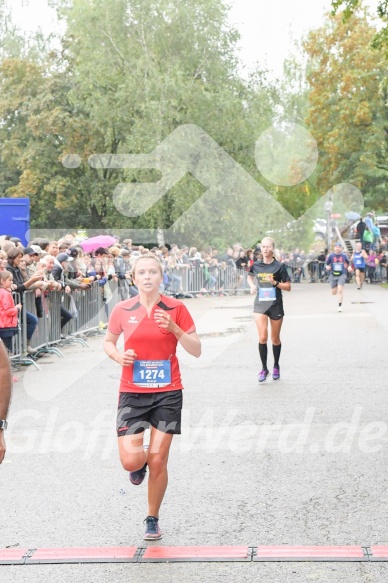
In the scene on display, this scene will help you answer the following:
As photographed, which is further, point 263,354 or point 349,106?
point 349,106

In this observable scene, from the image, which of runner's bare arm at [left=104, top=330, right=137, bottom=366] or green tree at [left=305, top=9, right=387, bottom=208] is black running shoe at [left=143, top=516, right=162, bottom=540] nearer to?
runner's bare arm at [left=104, top=330, right=137, bottom=366]

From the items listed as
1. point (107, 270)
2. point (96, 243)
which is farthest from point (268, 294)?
point (96, 243)

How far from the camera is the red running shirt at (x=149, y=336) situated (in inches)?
234

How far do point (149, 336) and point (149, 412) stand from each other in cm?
42

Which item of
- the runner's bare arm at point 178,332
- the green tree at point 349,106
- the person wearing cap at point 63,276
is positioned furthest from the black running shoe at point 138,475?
the green tree at point 349,106

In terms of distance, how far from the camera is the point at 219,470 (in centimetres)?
757

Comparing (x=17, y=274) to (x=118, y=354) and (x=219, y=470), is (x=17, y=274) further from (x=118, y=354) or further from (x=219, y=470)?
(x=118, y=354)

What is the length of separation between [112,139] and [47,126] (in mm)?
3866

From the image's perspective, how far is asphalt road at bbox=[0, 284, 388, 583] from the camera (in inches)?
223

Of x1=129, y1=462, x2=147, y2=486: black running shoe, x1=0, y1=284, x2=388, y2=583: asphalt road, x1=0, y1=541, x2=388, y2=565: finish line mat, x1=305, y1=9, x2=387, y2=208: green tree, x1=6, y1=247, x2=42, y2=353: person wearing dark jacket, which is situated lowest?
x1=0, y1=284, x2=388, y2=583: asphalt road

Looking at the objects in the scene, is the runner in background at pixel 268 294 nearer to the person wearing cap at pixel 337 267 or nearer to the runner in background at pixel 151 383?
the runner in background at pixel 151 383

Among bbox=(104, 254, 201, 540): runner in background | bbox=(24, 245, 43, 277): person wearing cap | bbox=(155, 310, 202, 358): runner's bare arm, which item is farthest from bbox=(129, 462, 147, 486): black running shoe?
bbox=(24, 245, 43, 277): person wearing cap

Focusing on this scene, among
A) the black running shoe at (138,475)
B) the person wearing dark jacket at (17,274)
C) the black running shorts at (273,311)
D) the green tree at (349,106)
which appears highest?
the green tree at (349,106)

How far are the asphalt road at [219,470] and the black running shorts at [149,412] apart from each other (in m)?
0.56
